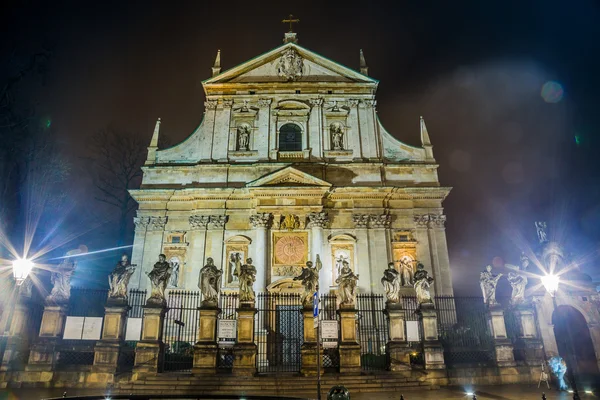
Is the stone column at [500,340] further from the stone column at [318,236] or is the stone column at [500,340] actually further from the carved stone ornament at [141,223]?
the carved stone ornament at [141,223]

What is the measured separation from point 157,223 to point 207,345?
11851 mm

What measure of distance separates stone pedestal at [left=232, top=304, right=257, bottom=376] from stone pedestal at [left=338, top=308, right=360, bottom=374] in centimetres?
275

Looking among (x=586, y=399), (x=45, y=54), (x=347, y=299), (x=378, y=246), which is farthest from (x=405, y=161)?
(x=45, y=54)

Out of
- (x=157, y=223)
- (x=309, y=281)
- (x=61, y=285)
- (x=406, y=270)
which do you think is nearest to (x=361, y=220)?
(x=406, y=270)

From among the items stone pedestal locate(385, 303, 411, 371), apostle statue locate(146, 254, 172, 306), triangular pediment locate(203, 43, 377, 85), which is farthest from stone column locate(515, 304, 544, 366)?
triangular pediment locate(203, 43, 377, 85)

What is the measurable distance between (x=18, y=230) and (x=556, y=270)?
1026 inches

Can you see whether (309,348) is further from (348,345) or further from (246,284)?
(246,284)

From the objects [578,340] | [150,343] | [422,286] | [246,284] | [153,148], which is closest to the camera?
[150,343]

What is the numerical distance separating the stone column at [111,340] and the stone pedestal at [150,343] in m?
0.66

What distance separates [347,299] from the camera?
524 inches

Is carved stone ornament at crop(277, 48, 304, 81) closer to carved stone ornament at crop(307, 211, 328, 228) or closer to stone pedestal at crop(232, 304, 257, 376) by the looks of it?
carved stone ornament at crop(307, 211, 328, 228)

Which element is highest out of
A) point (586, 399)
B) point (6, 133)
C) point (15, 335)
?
point (6, 133)

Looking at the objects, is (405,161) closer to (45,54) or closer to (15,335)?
(45,54)

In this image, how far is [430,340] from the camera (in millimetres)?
13008
